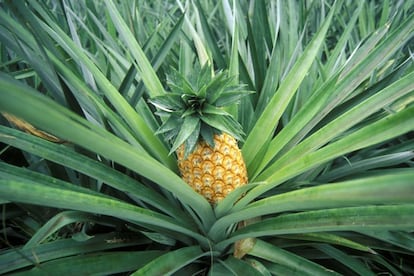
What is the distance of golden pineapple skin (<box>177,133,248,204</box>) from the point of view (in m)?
0.67

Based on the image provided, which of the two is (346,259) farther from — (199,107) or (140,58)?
(140,58)

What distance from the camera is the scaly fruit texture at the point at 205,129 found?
2.05 feet

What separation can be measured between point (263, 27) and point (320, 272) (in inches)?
21.7

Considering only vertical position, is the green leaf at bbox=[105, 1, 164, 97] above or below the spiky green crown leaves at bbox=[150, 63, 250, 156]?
above

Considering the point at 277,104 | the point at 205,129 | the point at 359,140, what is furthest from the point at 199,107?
the point at 359,140

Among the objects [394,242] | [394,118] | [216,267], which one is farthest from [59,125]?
[394,242]

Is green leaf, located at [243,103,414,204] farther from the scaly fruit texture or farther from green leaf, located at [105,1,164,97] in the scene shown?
green leaf, located at [105,1,164,97]

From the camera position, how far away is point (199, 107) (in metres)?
0.64

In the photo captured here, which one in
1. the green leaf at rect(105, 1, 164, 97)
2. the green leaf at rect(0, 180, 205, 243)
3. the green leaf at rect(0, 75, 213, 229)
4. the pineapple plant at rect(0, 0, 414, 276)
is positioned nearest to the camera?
the green leaf at rect(0, 75, 213, 229)

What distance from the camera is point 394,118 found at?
43 cm

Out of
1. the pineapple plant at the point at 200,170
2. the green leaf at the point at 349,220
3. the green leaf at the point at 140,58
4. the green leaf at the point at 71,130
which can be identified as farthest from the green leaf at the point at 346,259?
the green leaf at the point at 140,58

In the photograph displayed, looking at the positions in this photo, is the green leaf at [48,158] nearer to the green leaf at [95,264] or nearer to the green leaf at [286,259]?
the green leaf at [95,264]

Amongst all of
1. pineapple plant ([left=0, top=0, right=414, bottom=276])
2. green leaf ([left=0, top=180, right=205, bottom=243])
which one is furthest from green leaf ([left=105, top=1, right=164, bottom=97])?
green leaf ([left=0, top=180, right=205, bottom=243])

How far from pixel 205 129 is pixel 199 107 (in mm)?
37
